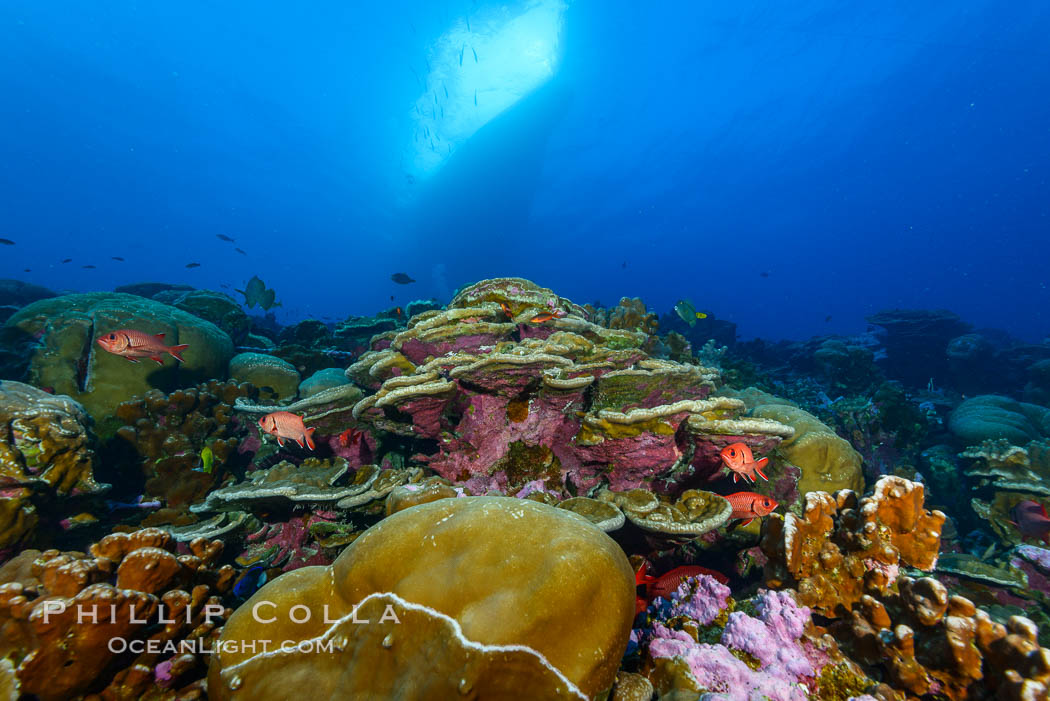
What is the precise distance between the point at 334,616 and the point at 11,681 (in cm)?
140

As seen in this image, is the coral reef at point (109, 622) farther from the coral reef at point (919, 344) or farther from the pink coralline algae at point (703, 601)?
the coral reef at point (919, 344)

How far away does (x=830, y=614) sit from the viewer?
230cm

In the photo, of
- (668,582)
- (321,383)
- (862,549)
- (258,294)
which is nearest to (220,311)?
(258,294)

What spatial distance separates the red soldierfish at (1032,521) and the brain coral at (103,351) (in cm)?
1286

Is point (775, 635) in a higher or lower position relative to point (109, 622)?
lower

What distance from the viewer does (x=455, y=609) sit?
6.24ft

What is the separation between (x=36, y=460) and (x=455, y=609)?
4853 millimetres

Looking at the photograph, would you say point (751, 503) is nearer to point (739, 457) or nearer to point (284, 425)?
point (739, 457)

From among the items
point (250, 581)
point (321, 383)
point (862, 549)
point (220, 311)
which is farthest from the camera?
point (220, 311)

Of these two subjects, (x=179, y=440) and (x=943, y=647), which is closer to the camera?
(x=943, y=647)

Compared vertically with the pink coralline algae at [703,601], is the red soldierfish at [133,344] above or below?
above

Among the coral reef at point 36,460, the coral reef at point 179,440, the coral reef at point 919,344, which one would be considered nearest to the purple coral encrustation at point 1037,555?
the coral reef at point 179,440

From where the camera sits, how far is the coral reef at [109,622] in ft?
6.18

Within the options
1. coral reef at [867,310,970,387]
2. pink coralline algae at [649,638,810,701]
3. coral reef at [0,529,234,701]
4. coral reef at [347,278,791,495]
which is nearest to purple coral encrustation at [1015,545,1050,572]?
coral reef at [347,278,791,495]
